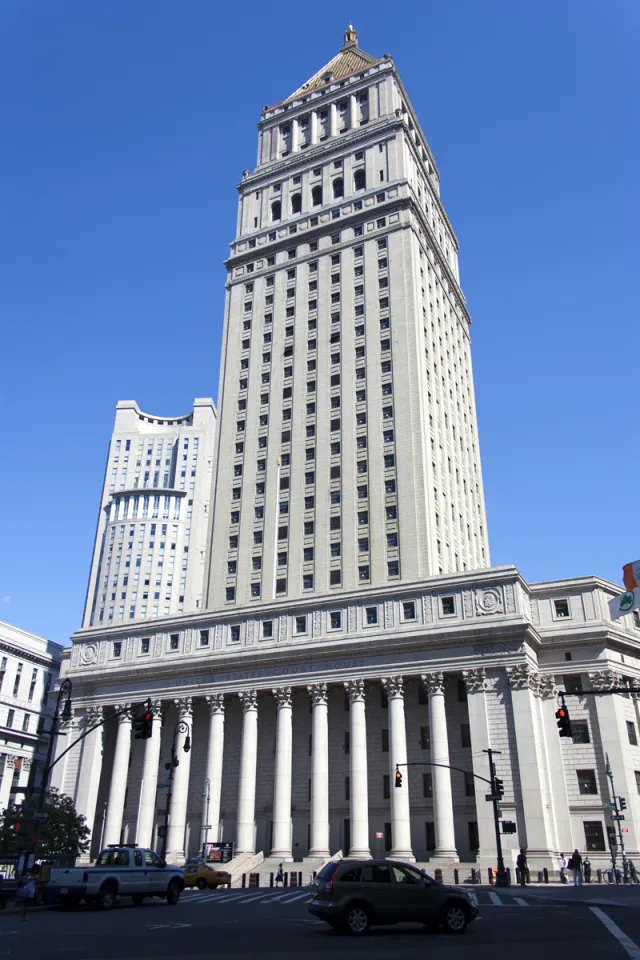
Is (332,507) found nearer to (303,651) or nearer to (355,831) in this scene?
(303,651)

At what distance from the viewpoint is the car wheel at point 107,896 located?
27.7 meters

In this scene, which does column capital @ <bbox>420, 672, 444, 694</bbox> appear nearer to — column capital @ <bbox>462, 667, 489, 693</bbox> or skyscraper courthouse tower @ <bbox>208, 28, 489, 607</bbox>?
column capital @ <bbox>462, 667, 489, 693</bbox>

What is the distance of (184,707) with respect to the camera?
218 feet

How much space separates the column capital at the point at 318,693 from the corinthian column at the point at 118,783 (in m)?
15.3

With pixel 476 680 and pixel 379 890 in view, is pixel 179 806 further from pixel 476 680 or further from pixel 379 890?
pixel 379 890

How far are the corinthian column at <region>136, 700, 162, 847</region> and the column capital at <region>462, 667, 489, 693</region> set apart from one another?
24743mm

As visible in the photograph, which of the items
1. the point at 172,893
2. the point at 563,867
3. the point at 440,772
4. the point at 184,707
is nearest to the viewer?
the point at 172,893

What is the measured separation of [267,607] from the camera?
66.2 m

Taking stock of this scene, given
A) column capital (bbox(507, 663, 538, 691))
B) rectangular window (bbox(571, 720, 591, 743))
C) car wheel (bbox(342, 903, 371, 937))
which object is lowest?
car wheel (bbox(342, 903, 371, 937))

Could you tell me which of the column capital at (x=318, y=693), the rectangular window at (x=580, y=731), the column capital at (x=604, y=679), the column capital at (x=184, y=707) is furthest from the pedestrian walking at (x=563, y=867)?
the column capital at (x=184, y=707)

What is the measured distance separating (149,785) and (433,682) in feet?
84.9

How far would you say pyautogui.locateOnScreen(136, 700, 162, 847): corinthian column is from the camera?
6238 cm

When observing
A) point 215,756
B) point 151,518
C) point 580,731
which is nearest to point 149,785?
point 215,756

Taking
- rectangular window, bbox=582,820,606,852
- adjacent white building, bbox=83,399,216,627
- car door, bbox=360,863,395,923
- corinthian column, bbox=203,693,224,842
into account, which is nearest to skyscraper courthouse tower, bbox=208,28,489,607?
corinthian column, bbox=203,693,224,842
